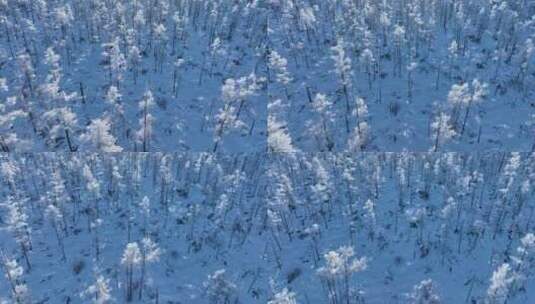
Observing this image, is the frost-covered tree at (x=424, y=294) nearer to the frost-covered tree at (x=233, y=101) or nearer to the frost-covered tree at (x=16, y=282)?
the frost-covered tree at (x=233, y=101)

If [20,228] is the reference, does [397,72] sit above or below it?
above

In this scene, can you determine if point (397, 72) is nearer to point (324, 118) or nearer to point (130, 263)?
point (324, 118)

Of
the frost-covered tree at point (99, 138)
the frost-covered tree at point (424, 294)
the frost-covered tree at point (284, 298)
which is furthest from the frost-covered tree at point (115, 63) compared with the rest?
the frost-covered tree at point (424, 294)

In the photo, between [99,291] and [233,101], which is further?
[233,101]

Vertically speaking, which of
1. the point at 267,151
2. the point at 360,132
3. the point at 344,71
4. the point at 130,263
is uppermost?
the point at 344,71

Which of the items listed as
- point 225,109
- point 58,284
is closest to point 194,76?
point 225,109

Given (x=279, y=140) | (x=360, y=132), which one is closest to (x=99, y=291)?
(x=279, y=140)

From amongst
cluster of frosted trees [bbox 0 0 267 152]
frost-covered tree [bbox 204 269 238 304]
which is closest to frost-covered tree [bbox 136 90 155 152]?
cluster of frosted trees [bbox 0 0 267 152]
